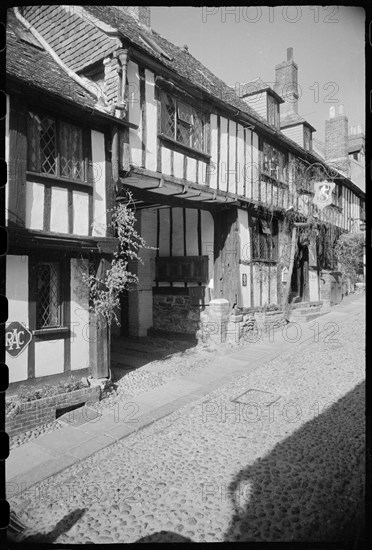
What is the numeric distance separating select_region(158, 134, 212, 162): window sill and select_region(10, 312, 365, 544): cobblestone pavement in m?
4.92

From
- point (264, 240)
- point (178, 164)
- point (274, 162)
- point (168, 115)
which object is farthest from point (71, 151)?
point (274, 162)

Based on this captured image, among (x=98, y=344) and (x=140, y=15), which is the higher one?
(x=140, y=15)

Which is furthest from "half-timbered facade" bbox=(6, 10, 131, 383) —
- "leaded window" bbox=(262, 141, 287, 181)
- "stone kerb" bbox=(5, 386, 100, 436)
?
"leaded window" bbox=(262, 141, 287, 181)

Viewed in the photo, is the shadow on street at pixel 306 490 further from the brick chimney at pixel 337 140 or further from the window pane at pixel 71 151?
the brick chimney at pixel 337 140

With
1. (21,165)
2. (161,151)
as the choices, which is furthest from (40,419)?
(161,151)

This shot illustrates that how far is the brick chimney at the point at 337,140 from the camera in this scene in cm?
1733

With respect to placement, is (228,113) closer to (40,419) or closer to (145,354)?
(145,354)

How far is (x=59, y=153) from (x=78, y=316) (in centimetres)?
254

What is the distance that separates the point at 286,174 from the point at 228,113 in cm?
355

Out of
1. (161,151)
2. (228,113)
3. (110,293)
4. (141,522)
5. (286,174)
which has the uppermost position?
(228,113)

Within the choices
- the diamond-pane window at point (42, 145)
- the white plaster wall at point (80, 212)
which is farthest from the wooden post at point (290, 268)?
the diamond-pane window at point (42, 145)

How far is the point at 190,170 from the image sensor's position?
25.0ft

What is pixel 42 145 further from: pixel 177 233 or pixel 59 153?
pixel 177 233

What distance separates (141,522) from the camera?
9.18ft
